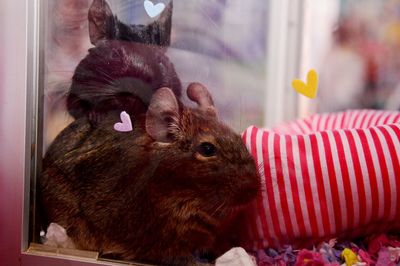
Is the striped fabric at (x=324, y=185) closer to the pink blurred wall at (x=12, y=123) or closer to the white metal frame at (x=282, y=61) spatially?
the white metal frame at (x=282, y=61)

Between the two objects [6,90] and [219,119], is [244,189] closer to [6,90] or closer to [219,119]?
[219,119]

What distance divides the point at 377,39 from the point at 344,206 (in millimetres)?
556

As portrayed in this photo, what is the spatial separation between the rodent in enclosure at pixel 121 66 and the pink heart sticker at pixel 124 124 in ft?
0.04

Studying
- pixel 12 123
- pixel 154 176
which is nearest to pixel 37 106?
pixel 12 123

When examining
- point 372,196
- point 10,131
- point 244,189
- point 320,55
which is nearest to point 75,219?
point 10,131

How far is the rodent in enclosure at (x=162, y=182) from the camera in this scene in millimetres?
936

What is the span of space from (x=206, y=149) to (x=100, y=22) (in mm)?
381

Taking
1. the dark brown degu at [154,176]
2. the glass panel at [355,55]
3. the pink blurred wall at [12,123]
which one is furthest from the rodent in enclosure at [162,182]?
the glass panel at [355,55]

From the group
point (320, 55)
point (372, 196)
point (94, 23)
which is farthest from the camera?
point (320, 55)

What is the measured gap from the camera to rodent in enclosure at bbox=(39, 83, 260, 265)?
94cm

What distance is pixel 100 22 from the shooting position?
1.03 meters

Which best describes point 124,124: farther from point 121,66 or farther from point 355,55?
point 355,55

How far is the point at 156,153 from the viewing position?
0.96 m

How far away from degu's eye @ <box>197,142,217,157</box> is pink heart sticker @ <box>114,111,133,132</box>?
161 mm
